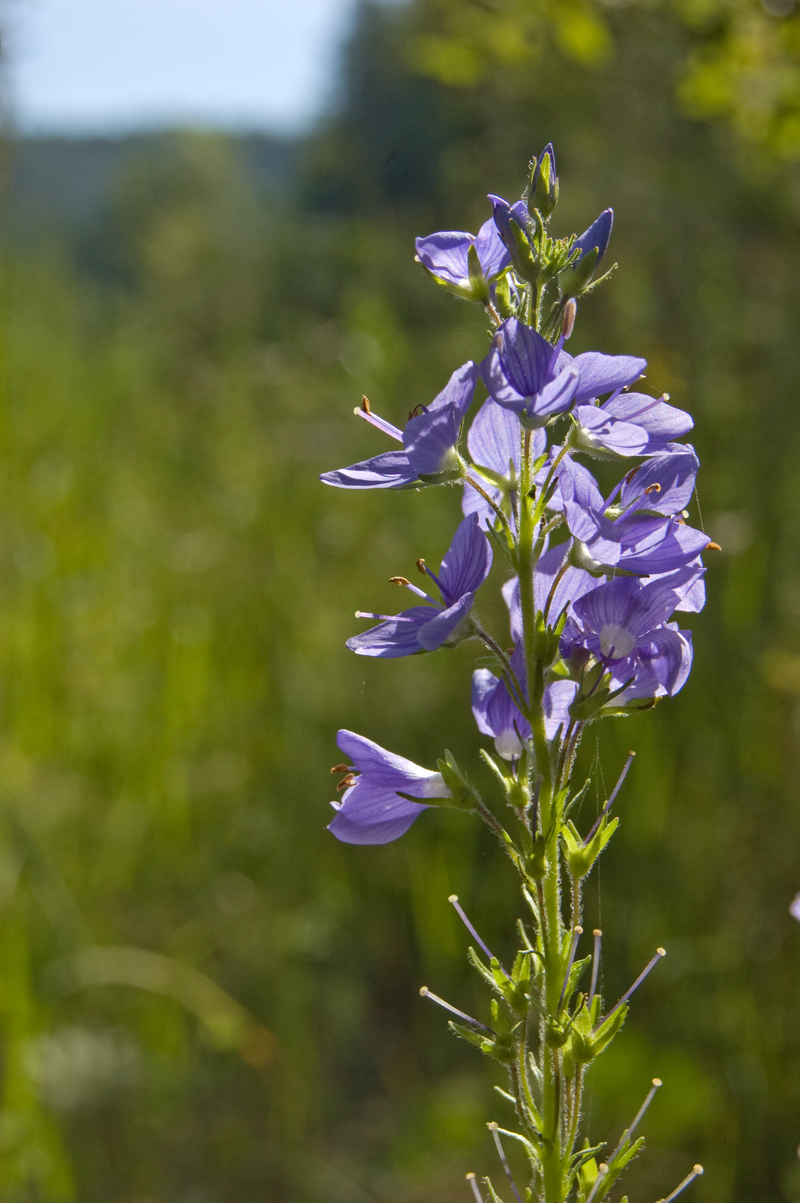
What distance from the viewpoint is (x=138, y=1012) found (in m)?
2.64

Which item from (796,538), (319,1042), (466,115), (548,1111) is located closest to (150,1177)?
(319,1042)

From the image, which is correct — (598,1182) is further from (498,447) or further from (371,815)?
(498,447)

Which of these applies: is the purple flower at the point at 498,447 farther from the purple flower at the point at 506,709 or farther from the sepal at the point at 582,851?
the sepal at the point at 582,851

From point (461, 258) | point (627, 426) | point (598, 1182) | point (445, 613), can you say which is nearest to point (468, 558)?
point (445, 613)

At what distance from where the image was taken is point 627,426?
2.69 ft

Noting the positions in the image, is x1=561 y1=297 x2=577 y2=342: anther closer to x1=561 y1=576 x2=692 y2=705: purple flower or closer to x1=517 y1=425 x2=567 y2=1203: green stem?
x1=517 y1=425 x2=567 y2=1203: green stem

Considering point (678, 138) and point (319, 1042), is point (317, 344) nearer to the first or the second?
point (678, 138)

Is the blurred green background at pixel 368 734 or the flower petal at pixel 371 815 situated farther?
the blurred green background at pixel 368 734

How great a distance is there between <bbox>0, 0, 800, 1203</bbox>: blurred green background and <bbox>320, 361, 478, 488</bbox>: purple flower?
39 centimetres

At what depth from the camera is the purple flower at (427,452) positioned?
2.64ft

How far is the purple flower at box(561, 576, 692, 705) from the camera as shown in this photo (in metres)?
0.80

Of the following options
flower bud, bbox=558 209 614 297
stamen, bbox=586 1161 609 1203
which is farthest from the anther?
stamen, bbox=586 1161 609 1203

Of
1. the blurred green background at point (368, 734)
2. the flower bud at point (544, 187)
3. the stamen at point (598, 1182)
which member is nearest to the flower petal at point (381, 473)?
the flower bud at point (544, 187)

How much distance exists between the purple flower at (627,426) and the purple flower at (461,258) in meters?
0.14
